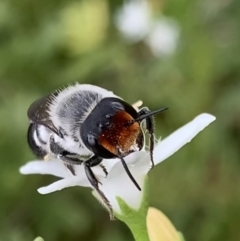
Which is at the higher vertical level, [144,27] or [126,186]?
[126,186]

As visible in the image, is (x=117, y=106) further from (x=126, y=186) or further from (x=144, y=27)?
(x=144, y=27)

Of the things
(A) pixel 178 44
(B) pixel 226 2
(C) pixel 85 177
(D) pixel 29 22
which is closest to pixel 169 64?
(A) pixel 178 44

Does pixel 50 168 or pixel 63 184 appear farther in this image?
pixel 50 168

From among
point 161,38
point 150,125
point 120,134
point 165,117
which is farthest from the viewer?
point 161,38

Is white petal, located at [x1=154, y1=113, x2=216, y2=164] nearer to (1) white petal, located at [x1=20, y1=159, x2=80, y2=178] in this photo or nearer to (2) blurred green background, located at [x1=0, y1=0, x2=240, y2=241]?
(1) white petal, located at [x1=20, y1=159, x2=80, y2=178]

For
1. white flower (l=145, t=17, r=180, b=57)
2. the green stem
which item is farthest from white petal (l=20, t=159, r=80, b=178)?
white flower (l=145, t=17, r=180, b=57)

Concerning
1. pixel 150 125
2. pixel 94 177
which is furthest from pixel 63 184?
pixel 150 125

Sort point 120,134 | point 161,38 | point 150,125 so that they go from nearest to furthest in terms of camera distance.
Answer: point 120,134 < point 150,125 < point 161,38

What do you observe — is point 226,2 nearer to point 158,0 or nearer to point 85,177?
point 158,0

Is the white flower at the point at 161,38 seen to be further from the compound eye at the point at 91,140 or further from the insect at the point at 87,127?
the compound eye at the point at 91,140
